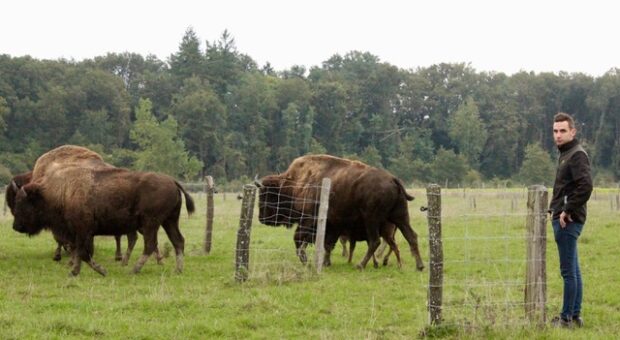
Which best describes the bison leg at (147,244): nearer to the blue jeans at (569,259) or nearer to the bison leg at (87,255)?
the bison leg at (87,255)

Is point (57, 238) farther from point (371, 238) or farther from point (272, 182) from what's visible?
point (371, 238)

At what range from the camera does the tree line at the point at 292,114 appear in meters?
69.2

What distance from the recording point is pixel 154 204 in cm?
1304

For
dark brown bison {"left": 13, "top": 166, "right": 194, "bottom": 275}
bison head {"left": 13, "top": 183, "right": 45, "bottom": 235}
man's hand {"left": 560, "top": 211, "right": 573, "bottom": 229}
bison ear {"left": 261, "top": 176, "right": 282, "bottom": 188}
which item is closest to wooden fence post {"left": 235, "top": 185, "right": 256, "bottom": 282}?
dark brown bison {"left": 13, "top": 166, "right": 194, "bottom": 275}

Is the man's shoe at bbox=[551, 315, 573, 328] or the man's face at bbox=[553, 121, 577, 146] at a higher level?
the man's face at bbox=[553, 121, 577, 146]

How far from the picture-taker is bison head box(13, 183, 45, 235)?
1372 centimetres

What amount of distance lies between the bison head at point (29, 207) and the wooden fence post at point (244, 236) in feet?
14.8

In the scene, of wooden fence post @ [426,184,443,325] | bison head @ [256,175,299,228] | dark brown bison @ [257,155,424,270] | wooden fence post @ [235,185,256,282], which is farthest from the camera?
bison head @ [256,175,299,228]

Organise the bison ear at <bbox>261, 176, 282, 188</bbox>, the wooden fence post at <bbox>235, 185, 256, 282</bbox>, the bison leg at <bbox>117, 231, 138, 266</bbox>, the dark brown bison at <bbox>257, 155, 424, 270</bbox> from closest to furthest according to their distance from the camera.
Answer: the wooden fence post at <bbox>235, 185, 256, 282</bbox>
the dark brown bison at <bbox>257, 155, 424, 270</bbox>
the bison leg at <bbox>117, 231, 138, 266</bbox>
the bison ear at <bbox>261, 176, 282, 188</bbox>

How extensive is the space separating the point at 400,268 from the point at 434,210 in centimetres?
600

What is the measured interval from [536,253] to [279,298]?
380 cm

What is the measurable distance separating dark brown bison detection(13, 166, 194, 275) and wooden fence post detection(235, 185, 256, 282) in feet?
6.47

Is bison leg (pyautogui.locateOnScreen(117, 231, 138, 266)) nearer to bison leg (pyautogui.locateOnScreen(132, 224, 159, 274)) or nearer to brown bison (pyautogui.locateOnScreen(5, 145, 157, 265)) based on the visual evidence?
brown bison (pyautogui.locateOnScreen(5, 145, 157, 265))

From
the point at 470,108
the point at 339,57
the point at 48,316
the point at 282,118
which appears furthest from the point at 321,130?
the point at 48,316
